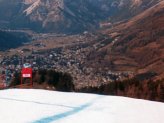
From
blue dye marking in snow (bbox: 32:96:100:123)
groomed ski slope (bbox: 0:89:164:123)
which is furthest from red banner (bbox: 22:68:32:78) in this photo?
blue dye marking in snow (bbox: 32:96:100:123)

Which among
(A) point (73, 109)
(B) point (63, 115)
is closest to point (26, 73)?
(A) point (73, 109)

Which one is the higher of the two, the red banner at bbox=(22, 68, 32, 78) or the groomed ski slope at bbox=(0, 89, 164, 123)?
the red banner at bbox=(22, 68, 32, 78)

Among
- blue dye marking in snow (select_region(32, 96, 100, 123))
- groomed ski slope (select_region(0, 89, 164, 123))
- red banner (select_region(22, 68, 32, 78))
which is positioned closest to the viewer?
blue dye marking in snow (select_region(32, 96, 100, 123))

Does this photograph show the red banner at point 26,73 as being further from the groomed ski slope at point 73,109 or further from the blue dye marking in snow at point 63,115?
the blue dye marking in snow at point 63,115

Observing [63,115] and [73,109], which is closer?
[63,115]

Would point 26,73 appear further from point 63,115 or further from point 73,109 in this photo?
point 63,115

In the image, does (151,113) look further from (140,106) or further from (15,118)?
(15,118)

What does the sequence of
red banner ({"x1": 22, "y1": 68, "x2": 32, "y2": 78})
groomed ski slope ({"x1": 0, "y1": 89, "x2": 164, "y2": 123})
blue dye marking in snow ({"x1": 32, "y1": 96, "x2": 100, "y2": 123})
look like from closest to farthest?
blue dye marking in snow ({"x1": 32, "y1": 96, "x2": 100, "y2": 123}), groomed ski slope ({"x1": 0, "y1": 89, "x2": 164, "y2": 123}), red banner ({"x1": 22, "y1": 68, "x2": 32, "y2": 78})

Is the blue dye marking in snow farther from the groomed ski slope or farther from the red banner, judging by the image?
the red banner

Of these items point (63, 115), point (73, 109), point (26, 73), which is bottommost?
point (63, 115)
